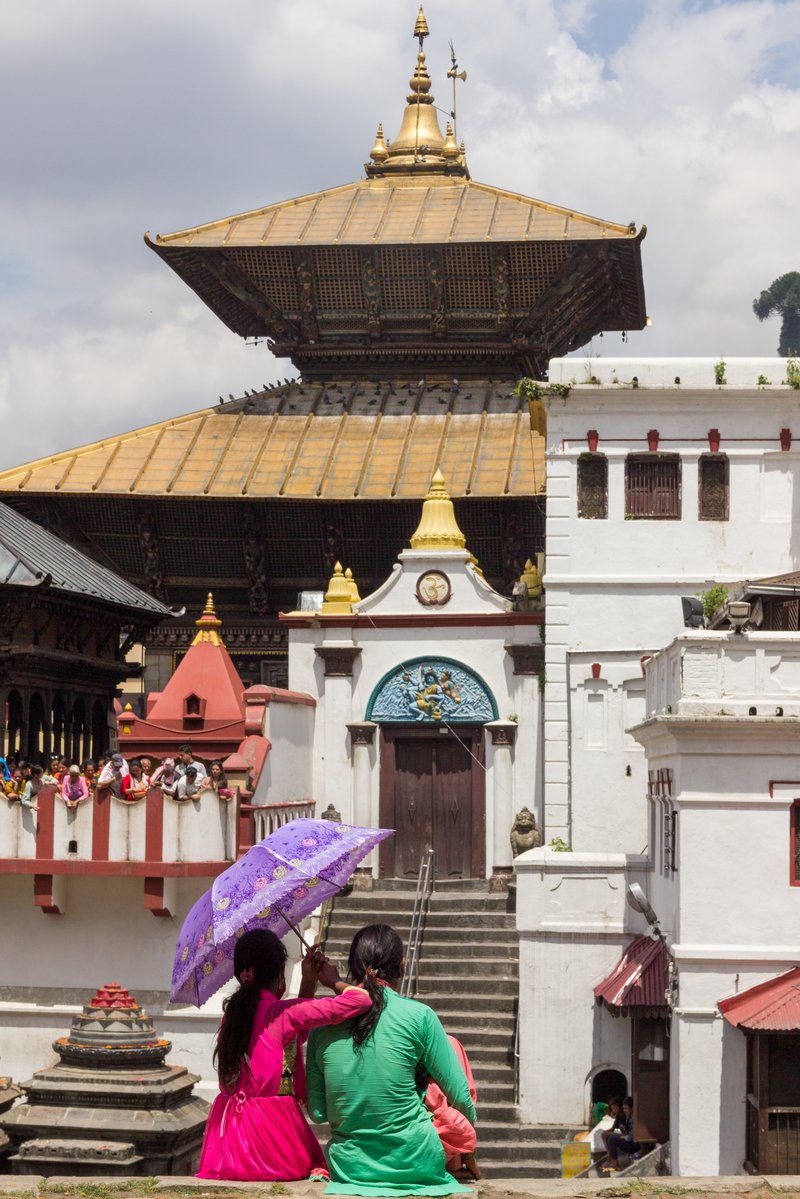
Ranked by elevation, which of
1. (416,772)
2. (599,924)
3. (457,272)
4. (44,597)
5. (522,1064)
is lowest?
(522,1064)

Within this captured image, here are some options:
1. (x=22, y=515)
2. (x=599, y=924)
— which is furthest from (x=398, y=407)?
(x=599, y=924)

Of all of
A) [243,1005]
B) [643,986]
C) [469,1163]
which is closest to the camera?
[243,1005]

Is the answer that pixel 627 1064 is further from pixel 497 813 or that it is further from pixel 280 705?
pixel 280 705

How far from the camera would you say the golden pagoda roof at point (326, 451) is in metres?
37.3

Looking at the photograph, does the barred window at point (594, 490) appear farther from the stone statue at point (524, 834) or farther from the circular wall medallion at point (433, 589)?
the stone statue at point (524, 834)

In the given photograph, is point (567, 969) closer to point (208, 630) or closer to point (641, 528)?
point (641, 528)

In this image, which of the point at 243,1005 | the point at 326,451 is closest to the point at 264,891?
the point at 243,1005

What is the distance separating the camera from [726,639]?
23172mm

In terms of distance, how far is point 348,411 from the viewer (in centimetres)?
4050

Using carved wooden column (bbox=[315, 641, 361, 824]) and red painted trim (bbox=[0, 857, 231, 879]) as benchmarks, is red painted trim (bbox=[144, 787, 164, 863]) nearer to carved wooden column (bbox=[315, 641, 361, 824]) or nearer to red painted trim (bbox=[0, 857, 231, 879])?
red painted trim (bbox=[0, 857, 231, 879])

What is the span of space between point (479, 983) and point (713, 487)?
28.8 feet

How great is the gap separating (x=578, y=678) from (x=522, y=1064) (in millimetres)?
6540

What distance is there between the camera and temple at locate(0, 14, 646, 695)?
3766cm

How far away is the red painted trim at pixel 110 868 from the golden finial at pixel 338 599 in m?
6.59
